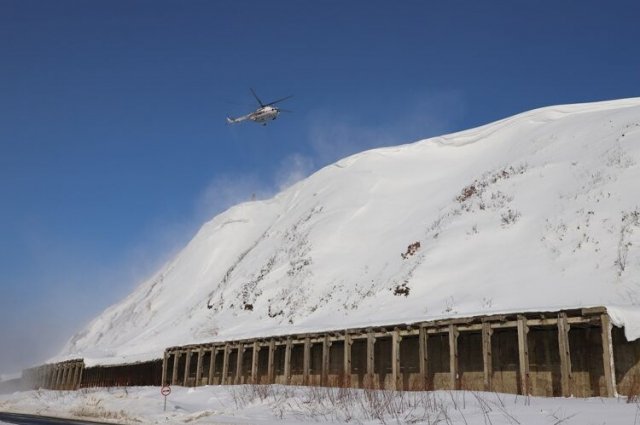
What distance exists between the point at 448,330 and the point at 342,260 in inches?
882

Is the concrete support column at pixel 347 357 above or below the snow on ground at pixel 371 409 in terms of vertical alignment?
above

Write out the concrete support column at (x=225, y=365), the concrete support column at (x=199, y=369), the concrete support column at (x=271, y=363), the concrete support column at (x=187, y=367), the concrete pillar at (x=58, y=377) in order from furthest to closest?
the concrete pillar at (x=58, y=377) < the concrete support column at (x=187, y=367) < the concrete support column at (x=199, y=369) < the concrete support column at (x=225, y=365) < the concrete support column at (x=271, y=363)

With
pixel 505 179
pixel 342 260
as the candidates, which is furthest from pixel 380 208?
pixel 505 179

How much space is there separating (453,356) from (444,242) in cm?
1402

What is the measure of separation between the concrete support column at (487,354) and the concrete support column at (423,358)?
2.32 metres

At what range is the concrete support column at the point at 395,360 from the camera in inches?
868

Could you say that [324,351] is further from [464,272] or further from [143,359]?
[143,359]

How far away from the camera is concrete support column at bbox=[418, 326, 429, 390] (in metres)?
21.2

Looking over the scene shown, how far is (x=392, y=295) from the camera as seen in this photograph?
104 feet

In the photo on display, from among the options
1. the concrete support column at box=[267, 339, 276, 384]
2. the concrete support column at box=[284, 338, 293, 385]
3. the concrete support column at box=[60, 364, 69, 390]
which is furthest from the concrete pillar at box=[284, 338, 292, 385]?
the concrete support column at box=[60, 364, 69, 390]

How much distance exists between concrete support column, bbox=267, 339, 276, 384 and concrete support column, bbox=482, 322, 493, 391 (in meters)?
11.9

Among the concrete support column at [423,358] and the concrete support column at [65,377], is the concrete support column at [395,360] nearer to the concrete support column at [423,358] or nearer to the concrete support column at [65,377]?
the concrete support column at [423,358]

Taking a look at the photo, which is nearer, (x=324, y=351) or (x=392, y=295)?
(x=324, y=351)

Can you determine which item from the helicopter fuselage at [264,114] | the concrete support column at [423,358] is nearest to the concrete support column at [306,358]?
the concrete support column at [423,358]
